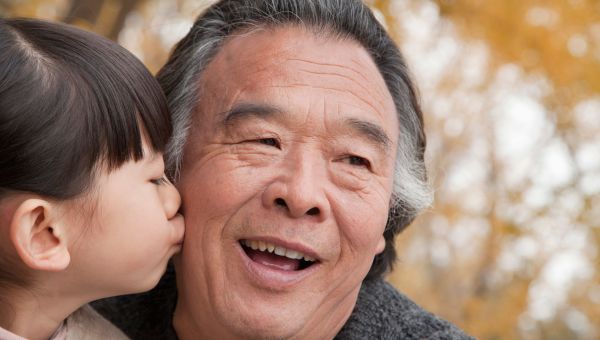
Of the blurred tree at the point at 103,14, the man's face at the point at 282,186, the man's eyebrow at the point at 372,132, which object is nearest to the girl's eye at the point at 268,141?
the man's face at the point at 282,186

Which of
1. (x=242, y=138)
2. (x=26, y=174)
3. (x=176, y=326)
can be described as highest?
(x=242, y=138)

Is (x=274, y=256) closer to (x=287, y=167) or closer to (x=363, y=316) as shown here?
(x=287, y=167)

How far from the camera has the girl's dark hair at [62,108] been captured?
1.91m

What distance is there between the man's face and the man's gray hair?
0.06m

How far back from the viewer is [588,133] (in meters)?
6.04

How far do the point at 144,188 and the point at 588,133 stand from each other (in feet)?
15.9

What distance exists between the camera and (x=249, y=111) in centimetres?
246

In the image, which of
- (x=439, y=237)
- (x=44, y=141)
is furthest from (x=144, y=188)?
(x=439, y=237)

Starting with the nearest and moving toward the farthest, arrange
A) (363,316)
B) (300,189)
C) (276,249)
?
(300,189)
(276,249)
(363,316)

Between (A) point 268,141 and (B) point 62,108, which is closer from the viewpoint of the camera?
(B) point 62,108

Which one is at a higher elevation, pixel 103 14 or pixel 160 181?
pixel 103 14

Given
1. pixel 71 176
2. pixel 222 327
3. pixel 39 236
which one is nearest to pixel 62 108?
pixel 71 176

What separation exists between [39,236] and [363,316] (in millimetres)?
1285

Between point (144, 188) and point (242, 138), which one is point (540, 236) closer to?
point (242, 138)
